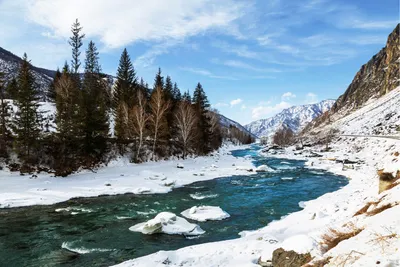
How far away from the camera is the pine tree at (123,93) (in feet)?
136

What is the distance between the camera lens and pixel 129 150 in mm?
41500

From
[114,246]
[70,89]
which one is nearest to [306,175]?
[114,246]

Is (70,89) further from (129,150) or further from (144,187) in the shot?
(144,187)

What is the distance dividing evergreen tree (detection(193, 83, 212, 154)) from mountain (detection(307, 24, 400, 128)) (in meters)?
108

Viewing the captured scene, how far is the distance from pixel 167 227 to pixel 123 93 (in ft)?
137

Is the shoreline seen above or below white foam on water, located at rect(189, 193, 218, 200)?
above

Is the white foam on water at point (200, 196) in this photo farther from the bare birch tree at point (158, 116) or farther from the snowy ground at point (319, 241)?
the bare birch tree at point (158, 116)

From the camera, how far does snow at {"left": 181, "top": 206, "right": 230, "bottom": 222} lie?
1630 centimetres

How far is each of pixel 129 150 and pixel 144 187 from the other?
1739 cm

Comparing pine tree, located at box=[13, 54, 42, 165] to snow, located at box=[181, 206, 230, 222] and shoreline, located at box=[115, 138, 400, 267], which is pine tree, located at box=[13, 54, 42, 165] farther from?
shoreline, located at box=[115, 138, 400, 267]

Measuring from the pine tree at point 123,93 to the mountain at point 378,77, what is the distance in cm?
12293

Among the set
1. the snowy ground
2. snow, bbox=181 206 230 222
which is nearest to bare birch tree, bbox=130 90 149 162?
snow, bbox=181 206 230 222

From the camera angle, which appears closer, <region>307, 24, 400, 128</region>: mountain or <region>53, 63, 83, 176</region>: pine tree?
<region>53, 63, 83, 176</region>: pine tree

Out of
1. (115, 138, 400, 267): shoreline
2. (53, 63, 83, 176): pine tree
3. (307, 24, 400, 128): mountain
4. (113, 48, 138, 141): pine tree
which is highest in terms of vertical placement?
(307, 24, 400, 128): mountain
